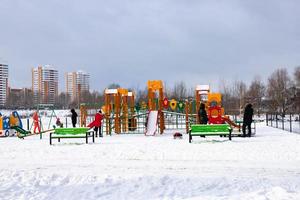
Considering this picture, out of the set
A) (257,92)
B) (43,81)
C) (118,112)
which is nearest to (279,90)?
(257,92)

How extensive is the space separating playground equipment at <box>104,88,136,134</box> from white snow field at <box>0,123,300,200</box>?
15.2 m

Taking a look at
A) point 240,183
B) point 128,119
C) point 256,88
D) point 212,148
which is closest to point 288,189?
point 240,183

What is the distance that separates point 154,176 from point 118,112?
20848 millimetres

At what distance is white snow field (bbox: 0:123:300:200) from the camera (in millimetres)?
8109

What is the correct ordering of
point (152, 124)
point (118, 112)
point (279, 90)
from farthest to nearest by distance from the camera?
point (279, 90), point (118, 112), point (152, 124)

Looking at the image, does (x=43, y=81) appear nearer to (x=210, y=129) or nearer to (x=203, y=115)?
(x=203, y=115)

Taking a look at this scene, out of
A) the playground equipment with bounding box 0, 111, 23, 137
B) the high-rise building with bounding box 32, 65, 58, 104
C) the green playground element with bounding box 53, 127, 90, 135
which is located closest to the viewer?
the green playground element with bounding box 53, 127, 90, 135

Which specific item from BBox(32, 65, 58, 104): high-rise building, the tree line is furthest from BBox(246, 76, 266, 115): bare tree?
BBox(32, 65, 58, 104): high-rise building

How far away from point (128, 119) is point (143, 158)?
62.8ft

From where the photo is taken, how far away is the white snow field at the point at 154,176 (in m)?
8.11

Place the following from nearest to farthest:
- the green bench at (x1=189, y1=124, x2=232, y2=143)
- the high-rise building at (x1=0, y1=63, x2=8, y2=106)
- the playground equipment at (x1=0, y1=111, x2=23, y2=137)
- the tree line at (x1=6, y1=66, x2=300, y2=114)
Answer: the green bench at (x1=189, y1=124, x2=232, y2=143)
the playground equipment at (x1=0, y1=111, x2=23, y2=137)
the tree line at (x1=6, y1=66, x2=300, y2=114)
the high-rise building at (x1=0, y1=63, x2=8, y2=106)

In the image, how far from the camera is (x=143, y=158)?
42.9ft

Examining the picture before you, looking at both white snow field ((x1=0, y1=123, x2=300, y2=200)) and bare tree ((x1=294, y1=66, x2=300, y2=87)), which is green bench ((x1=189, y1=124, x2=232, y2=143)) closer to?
white snow field ((x1=0, y1=123, x2=300, y2=200))

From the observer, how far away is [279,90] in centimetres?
6988
